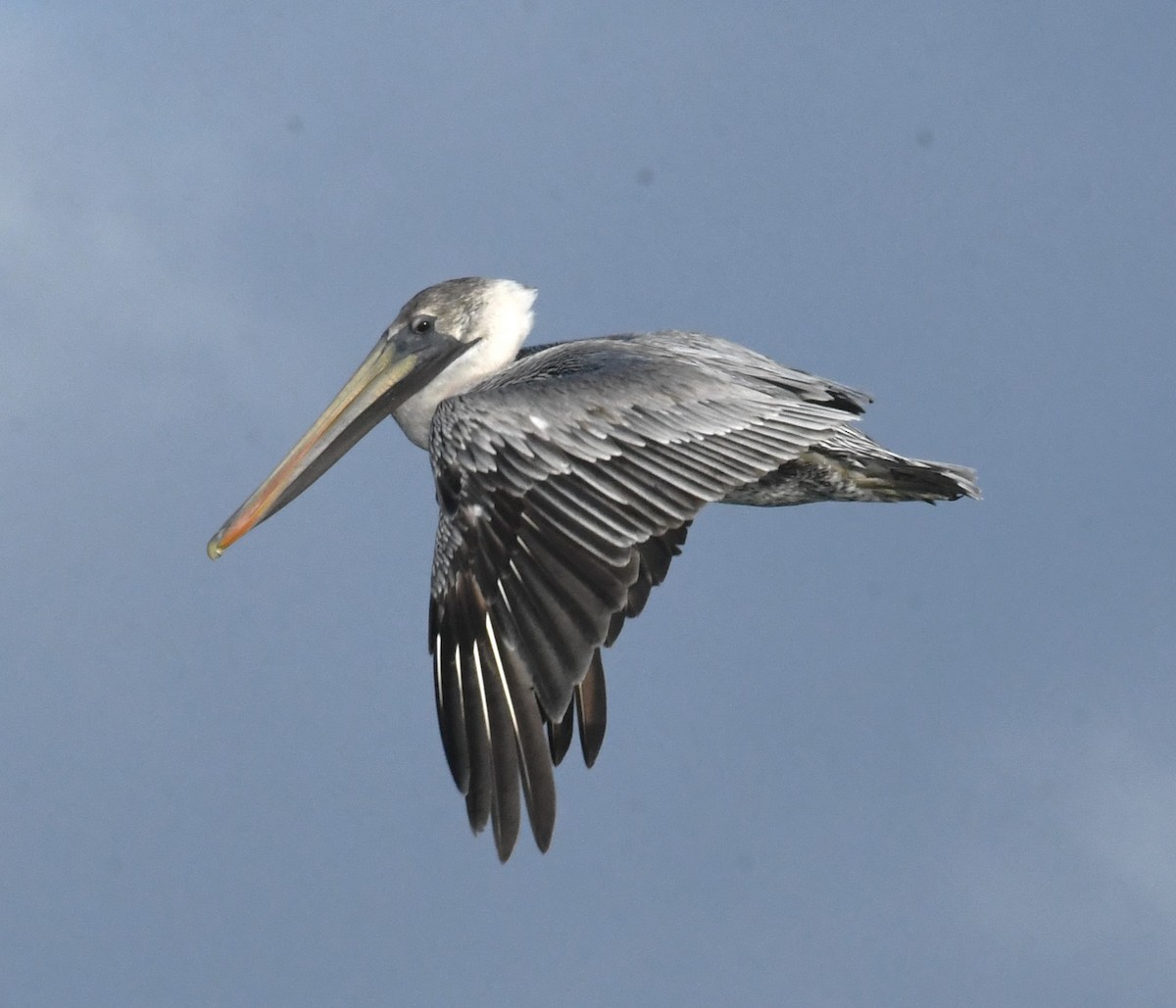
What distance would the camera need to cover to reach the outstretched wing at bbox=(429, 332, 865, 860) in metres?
8.60

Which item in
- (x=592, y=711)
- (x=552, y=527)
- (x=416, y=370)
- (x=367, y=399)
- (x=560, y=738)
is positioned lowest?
(x=560, y=738)

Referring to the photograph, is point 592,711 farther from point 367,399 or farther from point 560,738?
point 367,399

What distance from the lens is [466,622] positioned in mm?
8875

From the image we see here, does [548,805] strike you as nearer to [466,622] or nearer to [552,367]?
[466,622]

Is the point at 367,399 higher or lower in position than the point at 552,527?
higher

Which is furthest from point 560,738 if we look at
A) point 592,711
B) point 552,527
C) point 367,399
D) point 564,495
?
point 367,399

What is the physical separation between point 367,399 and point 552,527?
7.25ft

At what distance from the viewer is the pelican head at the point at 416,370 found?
1056 cm

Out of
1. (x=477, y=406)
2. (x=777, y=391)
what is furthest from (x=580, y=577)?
(x=777, y=391)

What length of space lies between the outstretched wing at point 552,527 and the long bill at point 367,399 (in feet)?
3.28

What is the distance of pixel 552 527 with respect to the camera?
28.8 feet

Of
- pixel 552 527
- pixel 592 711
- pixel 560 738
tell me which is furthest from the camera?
pixel 592 711

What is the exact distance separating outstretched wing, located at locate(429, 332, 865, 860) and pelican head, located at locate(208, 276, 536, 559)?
986mm

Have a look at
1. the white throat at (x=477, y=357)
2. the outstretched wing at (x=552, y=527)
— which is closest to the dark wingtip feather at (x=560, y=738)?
the outstretched wing at (x=552, y=527)
